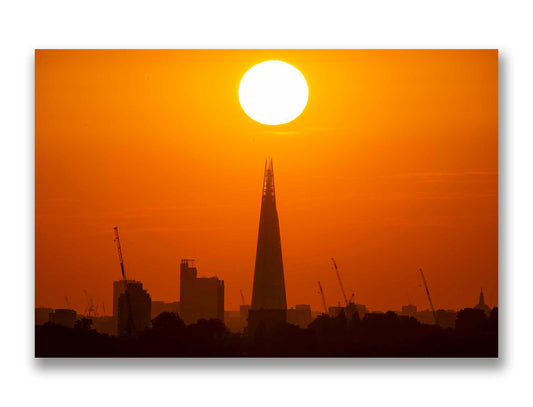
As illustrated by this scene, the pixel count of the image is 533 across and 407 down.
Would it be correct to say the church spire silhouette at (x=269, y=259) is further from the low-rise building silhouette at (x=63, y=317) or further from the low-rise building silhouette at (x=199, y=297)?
the low-rise building silhouette at (x=63, y=317)

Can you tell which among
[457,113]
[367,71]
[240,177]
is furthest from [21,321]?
[457,113]

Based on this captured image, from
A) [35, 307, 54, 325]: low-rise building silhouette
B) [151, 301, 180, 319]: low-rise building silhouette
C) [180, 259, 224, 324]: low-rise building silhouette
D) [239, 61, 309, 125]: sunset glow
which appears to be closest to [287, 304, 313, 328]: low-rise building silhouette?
[180, 259, 224, 324]: low-rise building silhouette

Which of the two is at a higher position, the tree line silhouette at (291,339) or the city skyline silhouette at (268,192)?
the city skyline silhouette at (268,192)

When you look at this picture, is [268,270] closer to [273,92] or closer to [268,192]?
[268,192]

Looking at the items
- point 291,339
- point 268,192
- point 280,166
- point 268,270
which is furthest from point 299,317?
point 280,166

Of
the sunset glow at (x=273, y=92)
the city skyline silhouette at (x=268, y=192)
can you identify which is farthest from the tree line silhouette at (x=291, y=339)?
the sunset glow at (x=273, y=92)

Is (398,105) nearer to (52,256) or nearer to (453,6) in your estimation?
(453,6)

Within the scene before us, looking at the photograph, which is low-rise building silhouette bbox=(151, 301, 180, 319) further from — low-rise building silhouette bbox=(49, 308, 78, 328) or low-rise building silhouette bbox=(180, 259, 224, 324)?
low-rise building silhouette bbox=(49, 308, 78, 328)
